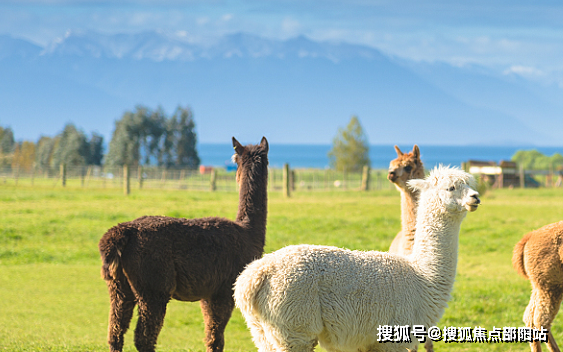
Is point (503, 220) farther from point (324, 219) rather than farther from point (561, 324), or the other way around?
point (561, 324)

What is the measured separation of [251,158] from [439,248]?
239 centimetres

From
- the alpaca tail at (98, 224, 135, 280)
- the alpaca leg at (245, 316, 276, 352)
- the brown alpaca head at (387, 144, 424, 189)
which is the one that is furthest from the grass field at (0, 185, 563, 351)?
the alpaca leg at (245, 316, 276, 352)

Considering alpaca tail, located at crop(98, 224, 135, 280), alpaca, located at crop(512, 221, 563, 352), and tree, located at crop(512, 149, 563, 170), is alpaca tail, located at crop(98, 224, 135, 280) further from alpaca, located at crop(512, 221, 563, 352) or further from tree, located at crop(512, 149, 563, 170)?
tree, located at crop(512, 149, 563, 170)

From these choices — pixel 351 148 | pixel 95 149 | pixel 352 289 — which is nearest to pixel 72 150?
pixel 95 149

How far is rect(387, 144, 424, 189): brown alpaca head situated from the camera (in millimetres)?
6617

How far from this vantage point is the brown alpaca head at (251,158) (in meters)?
5.88

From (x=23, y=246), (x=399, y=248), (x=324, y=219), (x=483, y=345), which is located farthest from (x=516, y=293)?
(x=23, y=246)

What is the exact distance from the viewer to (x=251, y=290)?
358 centimetres

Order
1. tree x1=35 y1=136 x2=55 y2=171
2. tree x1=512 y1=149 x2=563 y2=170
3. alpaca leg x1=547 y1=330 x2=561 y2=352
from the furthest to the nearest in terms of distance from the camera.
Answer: tree x1=512 y1=149 x2=563 y2=170, tree x1=35 y1=136 x2=55 y2=171, alpaca leg x1=547 y1=330 x2=561 y2=352

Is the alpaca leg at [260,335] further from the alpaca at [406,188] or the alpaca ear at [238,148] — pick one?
the alpaca at [406,188]

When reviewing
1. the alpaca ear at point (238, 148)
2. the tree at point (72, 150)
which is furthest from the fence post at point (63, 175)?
the alpaca ear at point (238, 148)

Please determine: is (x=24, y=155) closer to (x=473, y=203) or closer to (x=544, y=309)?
(x=544, y=309)

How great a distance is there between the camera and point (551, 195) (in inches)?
1153

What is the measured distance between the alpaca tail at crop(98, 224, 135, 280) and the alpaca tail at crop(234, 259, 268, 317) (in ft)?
5.26
